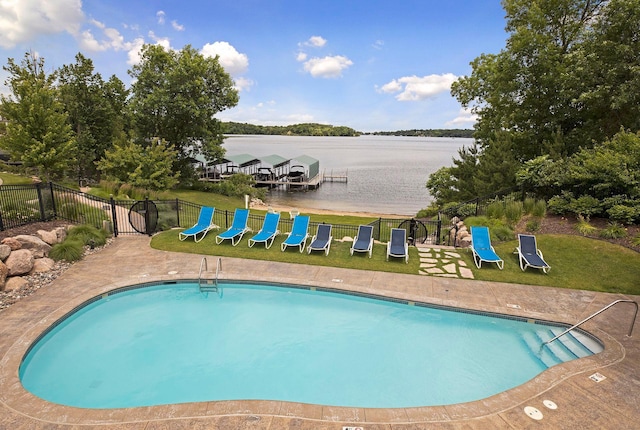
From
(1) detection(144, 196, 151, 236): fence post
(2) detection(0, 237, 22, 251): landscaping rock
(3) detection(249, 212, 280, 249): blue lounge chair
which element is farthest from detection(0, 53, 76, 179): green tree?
(3) detection(249, 212, 280, 249): blue lounge chair

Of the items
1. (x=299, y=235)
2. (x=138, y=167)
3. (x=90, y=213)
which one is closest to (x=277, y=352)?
(x=299, y=235)

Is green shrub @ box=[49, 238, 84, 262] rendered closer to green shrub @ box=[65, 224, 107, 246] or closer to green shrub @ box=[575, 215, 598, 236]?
green shrub @ box=[65, 224, 107, 246]

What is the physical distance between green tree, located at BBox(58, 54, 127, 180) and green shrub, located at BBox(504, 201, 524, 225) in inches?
1202

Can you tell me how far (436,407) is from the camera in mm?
4484

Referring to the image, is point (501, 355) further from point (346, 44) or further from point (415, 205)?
point (415, 205)

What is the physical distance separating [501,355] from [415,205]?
28139 millimetres

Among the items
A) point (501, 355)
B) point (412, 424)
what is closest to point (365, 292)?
point (501, 355)

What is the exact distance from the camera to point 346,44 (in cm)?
1962

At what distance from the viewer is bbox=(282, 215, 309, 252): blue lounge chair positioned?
1101cm

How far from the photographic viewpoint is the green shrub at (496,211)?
12.7m

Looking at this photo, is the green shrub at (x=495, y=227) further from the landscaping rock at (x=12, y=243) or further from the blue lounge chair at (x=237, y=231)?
the landscaping rock at (x=12, y=243)

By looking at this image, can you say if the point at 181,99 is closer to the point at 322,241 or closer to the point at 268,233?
the point at 268,233

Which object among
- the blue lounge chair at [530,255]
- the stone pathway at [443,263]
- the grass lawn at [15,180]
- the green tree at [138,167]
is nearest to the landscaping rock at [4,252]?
the stone pathway at [443,263]

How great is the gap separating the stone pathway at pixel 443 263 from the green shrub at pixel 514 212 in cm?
291
